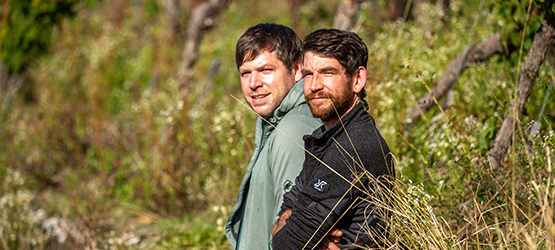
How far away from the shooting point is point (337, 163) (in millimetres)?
1560

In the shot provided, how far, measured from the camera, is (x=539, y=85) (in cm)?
262

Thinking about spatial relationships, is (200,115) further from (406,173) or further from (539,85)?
(539,85)

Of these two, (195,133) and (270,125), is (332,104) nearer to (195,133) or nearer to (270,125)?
(270,125)

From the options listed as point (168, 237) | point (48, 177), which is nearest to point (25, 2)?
point (48, 177)

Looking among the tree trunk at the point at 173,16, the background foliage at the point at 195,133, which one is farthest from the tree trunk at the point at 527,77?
the tree trunk at the point at 173,16

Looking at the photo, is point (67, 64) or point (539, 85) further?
point (67, 64)

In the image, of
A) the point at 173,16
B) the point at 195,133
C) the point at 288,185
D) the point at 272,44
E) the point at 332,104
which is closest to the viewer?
the point at 332,104

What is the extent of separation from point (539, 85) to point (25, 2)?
6735 mm

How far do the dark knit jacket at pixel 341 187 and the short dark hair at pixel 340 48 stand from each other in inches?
6.5

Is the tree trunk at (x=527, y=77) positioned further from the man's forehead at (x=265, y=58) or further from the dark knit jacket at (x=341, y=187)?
the man's forehead at (x=265, y=58)

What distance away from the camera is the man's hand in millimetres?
1596

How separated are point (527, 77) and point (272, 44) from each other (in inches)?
62.9

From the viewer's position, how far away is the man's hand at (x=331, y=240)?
62.8 inches

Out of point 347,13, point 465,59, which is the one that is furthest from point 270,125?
point 347,13
